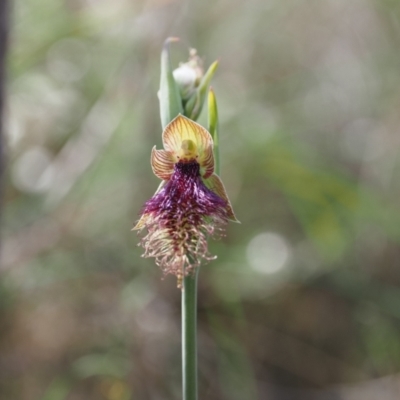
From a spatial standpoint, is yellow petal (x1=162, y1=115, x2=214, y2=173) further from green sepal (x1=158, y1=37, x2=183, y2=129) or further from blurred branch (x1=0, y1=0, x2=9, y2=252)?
blurred branch (x1=0, y1=0, x2=9, y2=252)

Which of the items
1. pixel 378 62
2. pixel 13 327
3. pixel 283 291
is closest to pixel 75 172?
pixel 13 327

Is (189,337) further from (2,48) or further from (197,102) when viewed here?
(2,48)

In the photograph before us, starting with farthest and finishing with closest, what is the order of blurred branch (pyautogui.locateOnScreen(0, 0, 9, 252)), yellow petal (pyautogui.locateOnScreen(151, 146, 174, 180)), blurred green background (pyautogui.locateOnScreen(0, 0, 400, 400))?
blurred green background (pyautogui.locateOnScreen(0, 0, 400, 400)) → blurred branch (pyautogui.locateOnScreen(0, 0, 9, 252)) → yellow petal (pyautogui.locateOnScreen(151, 146, 174, 180))

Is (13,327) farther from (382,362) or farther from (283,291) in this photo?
(382,362)

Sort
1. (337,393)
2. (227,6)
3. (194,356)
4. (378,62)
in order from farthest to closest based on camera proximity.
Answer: (227,6)
(378,62)
(337,393)
(194,356)

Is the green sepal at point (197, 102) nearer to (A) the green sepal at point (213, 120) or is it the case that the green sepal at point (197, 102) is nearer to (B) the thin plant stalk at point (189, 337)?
(A) the green sepal at point (213, 120)

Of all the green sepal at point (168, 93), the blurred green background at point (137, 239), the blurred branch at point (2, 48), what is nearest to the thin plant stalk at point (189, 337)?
the green sepal at point (168, 93)

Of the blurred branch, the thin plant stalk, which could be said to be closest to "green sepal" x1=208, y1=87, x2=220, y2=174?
the thin plant stalk

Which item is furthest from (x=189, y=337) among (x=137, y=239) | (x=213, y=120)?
(x=137, y=239)
